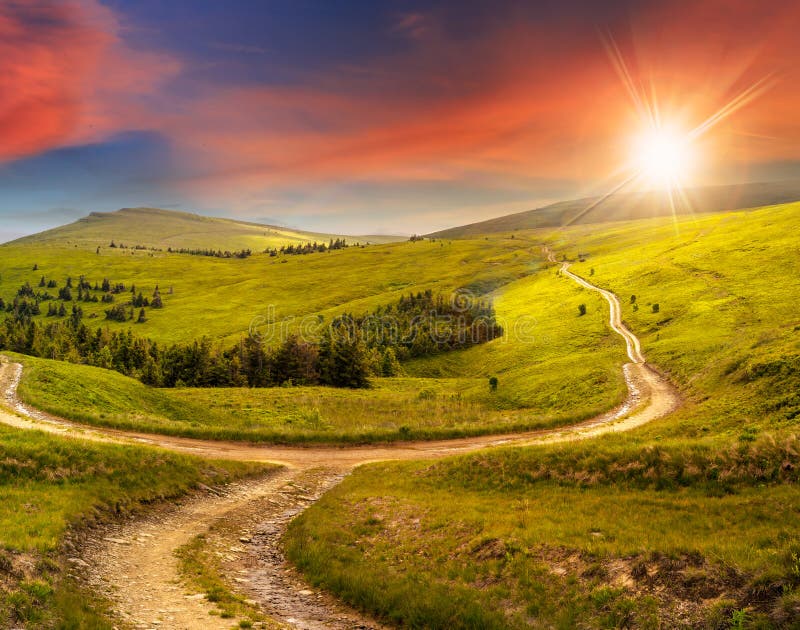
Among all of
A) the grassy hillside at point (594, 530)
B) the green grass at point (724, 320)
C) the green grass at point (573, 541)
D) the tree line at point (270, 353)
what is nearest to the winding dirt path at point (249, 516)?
the green grass at point (573, 541)

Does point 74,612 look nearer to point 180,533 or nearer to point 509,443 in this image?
point 180,533

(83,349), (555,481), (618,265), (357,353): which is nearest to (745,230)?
(618,265)

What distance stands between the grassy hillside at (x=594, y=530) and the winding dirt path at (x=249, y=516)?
1.54 m

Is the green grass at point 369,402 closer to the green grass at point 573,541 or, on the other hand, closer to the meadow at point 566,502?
the meadow at point 566,502

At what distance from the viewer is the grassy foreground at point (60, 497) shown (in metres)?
12.8

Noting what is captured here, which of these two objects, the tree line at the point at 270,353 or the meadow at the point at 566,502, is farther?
the tree line at the point at 270,353

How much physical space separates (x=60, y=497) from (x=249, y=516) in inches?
339

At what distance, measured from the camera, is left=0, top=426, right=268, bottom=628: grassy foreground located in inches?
506

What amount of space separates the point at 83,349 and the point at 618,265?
15227 cm

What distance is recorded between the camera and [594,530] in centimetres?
1611

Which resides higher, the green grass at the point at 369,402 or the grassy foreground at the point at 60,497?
the grassy foreground at the point at 60,497

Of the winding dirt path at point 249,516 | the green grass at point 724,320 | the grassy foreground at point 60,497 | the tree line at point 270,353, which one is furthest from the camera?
the tree line at point 270,353

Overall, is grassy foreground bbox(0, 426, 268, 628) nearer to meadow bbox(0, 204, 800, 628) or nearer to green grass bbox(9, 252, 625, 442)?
meadow bbox(0, 204, 800, 628)

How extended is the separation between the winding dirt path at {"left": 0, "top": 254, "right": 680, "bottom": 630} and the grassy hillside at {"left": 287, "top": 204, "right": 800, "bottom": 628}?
5.05 feet
